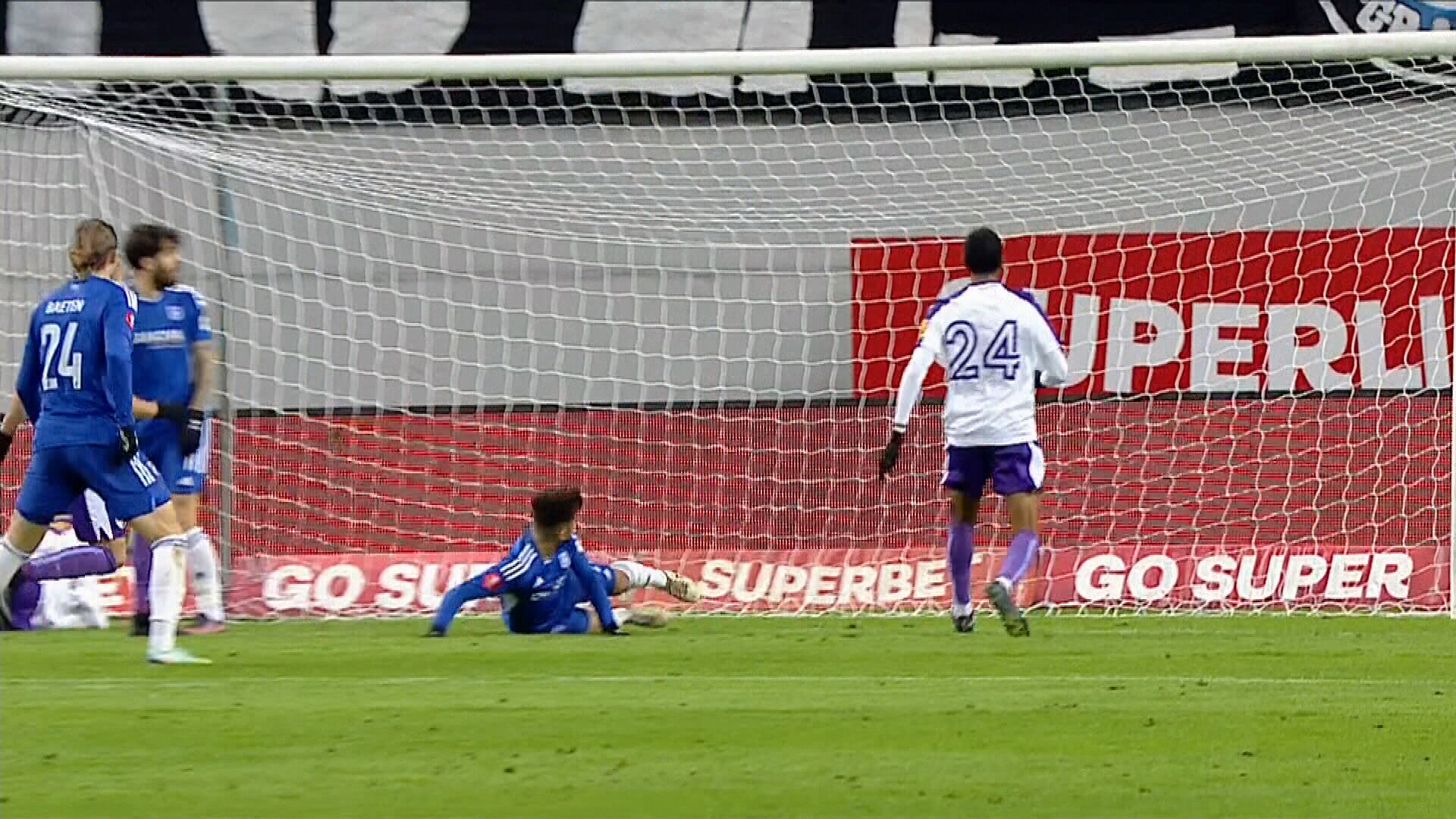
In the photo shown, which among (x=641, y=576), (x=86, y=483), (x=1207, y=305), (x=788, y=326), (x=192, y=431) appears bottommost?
(x=641, y=576)

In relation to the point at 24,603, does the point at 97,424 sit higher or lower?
higher

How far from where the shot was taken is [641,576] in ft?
38.3

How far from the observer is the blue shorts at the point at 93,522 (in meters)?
12.0

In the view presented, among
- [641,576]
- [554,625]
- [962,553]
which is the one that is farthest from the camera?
[641,576]

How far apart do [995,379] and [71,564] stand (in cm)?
462

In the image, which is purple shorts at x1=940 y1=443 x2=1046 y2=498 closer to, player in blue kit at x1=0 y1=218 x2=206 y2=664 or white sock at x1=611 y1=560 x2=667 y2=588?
white sock at x1=611 y1=560 x2=667 y2=588

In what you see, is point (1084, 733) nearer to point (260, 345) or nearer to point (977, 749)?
point (977, 749)

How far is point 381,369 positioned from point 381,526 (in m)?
1.31

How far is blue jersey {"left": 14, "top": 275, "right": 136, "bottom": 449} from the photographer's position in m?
8.83

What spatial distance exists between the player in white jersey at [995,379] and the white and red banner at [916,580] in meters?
2.27

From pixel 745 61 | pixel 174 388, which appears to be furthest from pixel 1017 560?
pixel 174 388

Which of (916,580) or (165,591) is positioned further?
(916,580)

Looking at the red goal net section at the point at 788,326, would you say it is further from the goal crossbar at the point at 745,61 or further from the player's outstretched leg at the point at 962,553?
the player's outstretched leg at the point at 962,553

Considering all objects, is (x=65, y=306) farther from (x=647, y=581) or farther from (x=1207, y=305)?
(x=1207, y=305)
